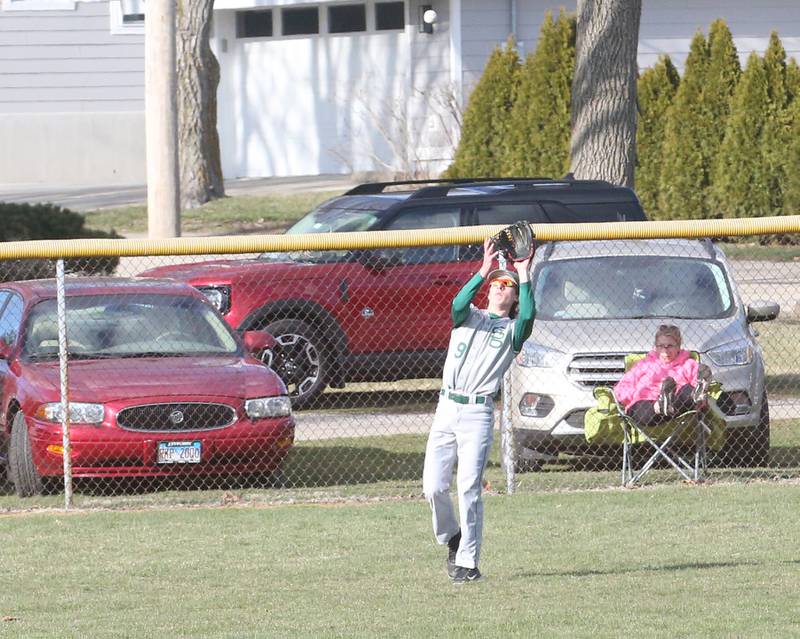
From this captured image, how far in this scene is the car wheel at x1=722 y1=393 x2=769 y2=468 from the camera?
→ 11.8m

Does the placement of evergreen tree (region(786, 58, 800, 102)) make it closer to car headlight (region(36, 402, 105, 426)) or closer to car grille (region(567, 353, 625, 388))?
car grille (region(567, 353, 625, 388))

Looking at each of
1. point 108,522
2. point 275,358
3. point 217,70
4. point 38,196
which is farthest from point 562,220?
point 38,196

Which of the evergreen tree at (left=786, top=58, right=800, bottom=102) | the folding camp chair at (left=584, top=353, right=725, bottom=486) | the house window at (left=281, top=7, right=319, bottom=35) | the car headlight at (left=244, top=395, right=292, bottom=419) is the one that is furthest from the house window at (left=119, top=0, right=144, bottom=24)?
the folding camp chair at (left=584, top=353, right=725, bottom=486)

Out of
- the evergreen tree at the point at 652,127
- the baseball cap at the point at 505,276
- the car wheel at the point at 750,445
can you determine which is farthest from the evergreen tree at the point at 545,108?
the baseball cap at the point at 505,276

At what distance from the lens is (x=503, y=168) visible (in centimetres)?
2706

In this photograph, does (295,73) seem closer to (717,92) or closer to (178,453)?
(717,92)

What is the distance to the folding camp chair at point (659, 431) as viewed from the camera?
11000mm

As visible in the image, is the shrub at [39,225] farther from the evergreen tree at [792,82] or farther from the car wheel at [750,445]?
the evergreen tree at [792,82]

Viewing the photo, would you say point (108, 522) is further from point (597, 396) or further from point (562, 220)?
point (562, 220)

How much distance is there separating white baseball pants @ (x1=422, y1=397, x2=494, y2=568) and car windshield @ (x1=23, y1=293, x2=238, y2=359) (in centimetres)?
421

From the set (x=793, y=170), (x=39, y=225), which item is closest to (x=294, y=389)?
(x=39, y=225)

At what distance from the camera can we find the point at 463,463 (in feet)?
25.9

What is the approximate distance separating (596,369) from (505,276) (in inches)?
152

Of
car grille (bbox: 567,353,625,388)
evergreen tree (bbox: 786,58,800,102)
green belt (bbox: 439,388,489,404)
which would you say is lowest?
car grille (bbox: 567,353,625,388)
